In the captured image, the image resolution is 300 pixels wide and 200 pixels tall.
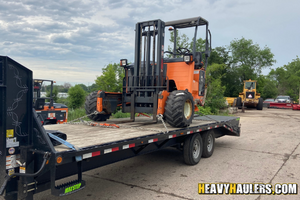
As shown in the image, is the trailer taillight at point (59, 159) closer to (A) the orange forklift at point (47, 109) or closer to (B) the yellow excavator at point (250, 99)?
(A) the orange forklift at point (47, 109)

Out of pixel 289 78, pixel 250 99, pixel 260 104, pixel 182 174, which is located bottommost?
pixel 182 174

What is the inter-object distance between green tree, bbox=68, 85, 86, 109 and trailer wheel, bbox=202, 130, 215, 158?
17.9m

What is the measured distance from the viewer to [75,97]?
23.7 m

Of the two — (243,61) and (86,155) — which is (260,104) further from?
(86,155)

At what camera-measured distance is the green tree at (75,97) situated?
2358 cm

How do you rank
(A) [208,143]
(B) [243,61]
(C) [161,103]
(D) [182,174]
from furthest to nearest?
(B) [243,61]
(A) [208,143]
(C) [161,103]
(D) [182,174]

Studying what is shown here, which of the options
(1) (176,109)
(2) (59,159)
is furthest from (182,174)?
(2) (59,159)

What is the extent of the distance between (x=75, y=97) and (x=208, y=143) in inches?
720

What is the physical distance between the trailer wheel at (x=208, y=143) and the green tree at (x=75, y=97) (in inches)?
706

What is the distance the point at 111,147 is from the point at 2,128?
4.95 feet

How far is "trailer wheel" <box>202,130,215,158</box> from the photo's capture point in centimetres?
733

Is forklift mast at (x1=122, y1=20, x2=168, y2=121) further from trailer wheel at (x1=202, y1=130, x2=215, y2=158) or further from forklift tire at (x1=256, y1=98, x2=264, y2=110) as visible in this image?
forklift tire at (x1=256, y1=98, x2=264, y2=110)

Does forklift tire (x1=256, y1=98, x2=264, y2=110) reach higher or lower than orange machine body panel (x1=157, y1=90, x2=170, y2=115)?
lower

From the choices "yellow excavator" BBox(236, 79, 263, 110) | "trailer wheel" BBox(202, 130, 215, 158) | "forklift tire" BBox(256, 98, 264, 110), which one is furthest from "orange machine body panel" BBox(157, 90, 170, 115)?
"forklift tire" BBox(256, 98, 264, 110)
